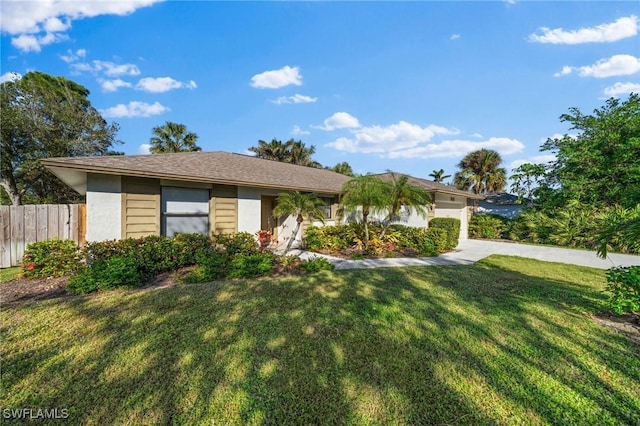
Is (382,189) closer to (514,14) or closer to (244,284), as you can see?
(244,284)

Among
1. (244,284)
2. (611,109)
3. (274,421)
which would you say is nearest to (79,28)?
(244,284)

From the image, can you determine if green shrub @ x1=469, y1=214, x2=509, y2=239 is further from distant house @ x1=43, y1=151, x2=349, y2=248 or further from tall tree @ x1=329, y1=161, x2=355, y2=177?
tall tree @ x1=329, y1=161, x2=355, y2=177

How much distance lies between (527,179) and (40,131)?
29.7m

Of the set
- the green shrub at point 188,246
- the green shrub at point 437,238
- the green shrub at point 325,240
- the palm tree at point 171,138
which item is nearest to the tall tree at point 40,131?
the palm tree at point 171,138

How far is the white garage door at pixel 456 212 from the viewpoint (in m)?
14.9

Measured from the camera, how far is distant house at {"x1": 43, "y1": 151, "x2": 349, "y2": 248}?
6055 mm

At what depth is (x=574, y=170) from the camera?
563 inches

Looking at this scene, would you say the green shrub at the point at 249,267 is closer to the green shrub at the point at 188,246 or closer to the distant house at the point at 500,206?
the green shrub at the point at 188,246

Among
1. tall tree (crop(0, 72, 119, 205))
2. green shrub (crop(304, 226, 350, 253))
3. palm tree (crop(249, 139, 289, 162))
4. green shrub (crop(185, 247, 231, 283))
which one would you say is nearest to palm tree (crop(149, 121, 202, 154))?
tall tree (crop(0, 72, 119, 205))

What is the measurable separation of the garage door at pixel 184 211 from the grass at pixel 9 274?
2974 mm

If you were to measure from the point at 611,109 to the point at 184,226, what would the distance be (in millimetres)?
22250

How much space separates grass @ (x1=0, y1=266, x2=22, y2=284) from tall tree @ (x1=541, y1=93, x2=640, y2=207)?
854 inches

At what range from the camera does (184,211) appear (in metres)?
7.48

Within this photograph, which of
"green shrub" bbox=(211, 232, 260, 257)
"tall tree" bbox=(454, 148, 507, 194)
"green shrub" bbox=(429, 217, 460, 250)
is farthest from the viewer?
"tall tree" bbox=(454, 148, 507, 194)
